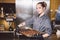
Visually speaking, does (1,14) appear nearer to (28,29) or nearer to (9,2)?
(9,2)

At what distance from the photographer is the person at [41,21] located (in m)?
2.59

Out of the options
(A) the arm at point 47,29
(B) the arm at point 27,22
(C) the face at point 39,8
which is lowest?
(A) the arm at point 47,29

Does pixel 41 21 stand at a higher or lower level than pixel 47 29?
higher

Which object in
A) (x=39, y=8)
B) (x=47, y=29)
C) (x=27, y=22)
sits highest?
(x=39, y=8)

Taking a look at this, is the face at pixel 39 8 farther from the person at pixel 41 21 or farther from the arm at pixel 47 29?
the arm at pixel 47 29

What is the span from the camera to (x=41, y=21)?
2.61 meters

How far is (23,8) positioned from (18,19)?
0.19 meters

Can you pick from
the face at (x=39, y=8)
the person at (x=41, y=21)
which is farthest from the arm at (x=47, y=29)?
the face at (x=39, y=8)

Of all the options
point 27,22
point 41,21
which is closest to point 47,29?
point 41,21

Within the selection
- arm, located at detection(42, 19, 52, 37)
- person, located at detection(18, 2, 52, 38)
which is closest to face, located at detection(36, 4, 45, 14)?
person, located at detection(18, 2, 52, 38)

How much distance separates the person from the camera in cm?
259

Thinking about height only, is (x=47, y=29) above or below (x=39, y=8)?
below

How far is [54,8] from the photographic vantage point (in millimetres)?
2549

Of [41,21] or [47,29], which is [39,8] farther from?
[47,29]
